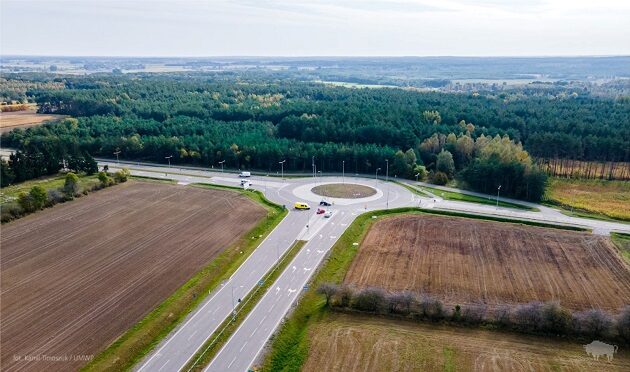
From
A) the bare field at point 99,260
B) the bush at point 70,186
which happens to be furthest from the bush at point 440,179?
the bush at point 70,186

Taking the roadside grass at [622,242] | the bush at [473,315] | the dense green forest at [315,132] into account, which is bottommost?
the roadside grass at [622,242]

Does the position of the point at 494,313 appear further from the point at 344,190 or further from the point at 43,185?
the point at 43,185

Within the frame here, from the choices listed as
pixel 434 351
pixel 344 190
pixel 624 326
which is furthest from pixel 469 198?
pixel 434 351

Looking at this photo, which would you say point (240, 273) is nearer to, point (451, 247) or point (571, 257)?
point (451, 247)

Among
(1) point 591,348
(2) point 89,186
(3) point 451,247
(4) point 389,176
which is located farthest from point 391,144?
(1) point 591,348

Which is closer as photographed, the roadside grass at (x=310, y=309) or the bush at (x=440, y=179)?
the roadside grass at (x=310, y=309)

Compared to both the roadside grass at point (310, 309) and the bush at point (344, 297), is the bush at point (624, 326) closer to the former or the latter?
the bush at point (344, 297)

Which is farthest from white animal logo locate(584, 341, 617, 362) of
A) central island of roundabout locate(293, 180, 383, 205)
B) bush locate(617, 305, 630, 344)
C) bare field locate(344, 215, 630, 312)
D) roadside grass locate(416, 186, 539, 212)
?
central island of roundabout locate(293, 180, 383, 205)
